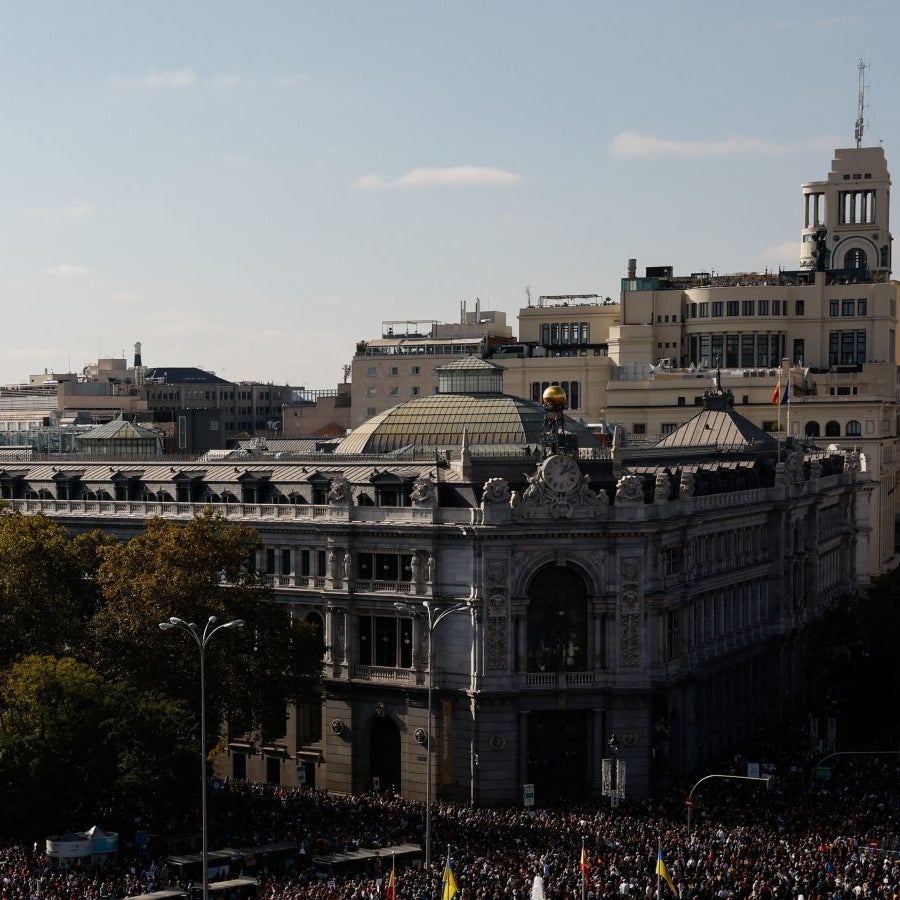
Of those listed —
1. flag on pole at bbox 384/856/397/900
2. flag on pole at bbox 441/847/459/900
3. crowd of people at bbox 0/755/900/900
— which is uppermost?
flag on pole at bbox 441/847/459/900

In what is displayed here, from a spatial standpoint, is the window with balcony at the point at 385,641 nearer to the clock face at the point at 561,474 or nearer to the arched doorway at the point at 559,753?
the arched doorway at the point at 559,753

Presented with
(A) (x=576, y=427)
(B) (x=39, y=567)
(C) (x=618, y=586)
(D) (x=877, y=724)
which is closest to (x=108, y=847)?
(B) (x=39, y=567)

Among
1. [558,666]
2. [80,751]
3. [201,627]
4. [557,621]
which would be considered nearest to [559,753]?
[558,666]

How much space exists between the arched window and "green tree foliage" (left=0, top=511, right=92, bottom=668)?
25.0 m

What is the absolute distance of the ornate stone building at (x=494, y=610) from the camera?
10594cm

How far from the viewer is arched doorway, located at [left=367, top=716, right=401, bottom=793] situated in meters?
110

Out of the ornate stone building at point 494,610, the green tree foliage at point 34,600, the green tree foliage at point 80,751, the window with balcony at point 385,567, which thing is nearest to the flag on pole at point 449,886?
the green tree foliage at point 80,751

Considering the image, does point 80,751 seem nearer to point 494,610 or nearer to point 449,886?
point 449,886

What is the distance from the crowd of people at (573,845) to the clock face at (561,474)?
692 inches

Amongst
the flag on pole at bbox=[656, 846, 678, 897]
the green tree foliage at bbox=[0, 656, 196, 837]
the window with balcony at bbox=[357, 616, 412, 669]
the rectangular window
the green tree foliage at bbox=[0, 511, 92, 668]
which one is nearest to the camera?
the flag on pole at bbox=[656, 846, 678, 897]

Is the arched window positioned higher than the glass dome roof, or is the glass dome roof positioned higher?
the glass dome roof

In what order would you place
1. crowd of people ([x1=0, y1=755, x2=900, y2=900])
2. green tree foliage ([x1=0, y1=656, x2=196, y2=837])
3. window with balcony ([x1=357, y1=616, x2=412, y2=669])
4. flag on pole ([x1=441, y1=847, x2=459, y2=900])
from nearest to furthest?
flag on pole ([x1=441, y1=847, x2=459, y2=900]) → crowd of people ([x1=0, y1=755, x2=900, y2=900]) → green tree foliage ([x1=0, y1=656, x2=196, y2=837]) → window with balcony ([x1=357, y1=616, x2=412, y2=669])

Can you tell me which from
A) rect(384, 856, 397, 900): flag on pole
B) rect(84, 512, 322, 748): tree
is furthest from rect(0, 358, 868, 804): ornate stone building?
rect(384, 856, 397, 900): flag on pole

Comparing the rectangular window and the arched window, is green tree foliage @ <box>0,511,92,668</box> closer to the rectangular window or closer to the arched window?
the arched window
